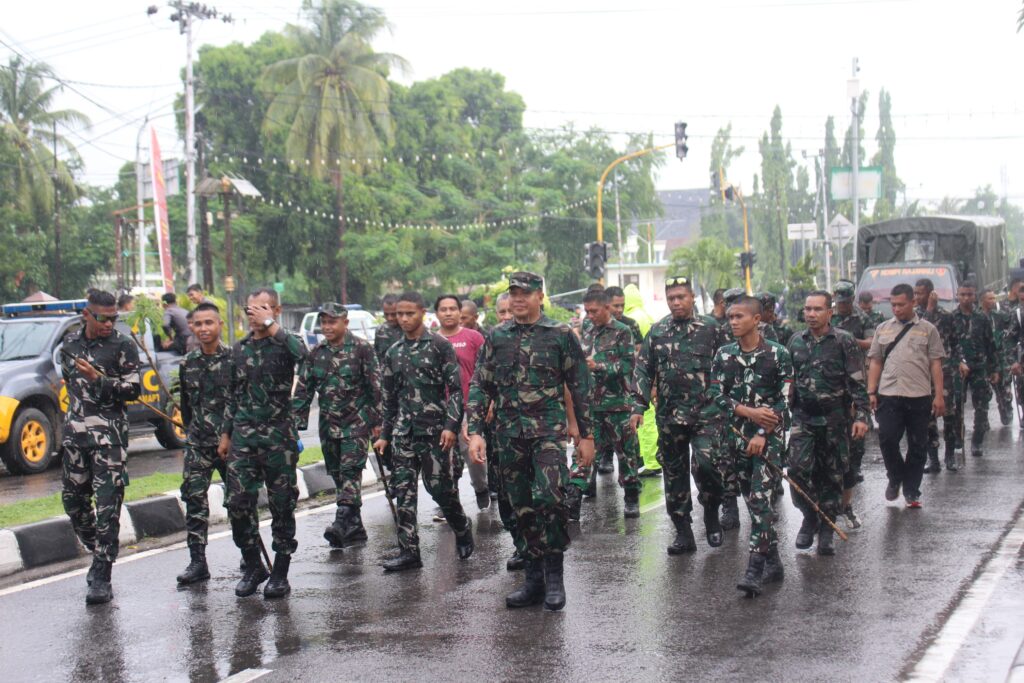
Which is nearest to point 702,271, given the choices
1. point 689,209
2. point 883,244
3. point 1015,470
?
point 883,244

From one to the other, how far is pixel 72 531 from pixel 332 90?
35.6 m

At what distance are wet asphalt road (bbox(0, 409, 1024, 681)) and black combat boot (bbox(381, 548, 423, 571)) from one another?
91 millimetres

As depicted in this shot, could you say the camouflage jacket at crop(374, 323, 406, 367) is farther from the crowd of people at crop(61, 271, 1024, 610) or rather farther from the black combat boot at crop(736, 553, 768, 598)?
the black combat boot at crop(736, 553, 768, 598)

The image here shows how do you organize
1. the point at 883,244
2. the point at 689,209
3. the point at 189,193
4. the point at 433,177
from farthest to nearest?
1. the point at 689,209
2. the point at 433,177
3. the point at 189,193
4. the point at 883,244

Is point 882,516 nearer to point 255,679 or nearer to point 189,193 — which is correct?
Result: point 255,679

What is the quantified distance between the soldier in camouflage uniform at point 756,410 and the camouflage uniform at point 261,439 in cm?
267

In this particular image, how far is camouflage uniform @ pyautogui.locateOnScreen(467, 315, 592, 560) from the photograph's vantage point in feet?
22.2

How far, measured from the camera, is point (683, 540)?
Result: 8164 mm

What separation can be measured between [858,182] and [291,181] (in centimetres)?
2175

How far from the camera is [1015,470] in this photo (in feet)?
38.9

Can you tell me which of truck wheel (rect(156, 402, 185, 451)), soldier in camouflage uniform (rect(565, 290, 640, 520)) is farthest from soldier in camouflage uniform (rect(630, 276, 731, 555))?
truck wheel (rect(156, 402, 185, 451))

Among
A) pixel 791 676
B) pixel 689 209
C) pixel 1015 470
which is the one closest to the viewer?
pixel 791 676

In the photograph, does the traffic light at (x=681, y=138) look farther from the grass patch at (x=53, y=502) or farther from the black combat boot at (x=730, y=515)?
the black combat boot at (x=730, y=515)

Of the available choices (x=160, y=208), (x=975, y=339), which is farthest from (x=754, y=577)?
(x=160, y=208)
